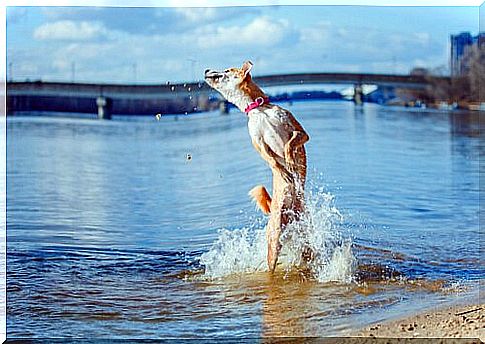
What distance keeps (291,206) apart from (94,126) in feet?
3.66

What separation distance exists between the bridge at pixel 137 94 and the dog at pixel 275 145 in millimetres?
178

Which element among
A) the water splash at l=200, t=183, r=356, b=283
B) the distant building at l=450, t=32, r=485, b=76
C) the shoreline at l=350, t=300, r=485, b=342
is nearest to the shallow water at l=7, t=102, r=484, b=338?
the water splash at l=200, t=183, r=356, b=283

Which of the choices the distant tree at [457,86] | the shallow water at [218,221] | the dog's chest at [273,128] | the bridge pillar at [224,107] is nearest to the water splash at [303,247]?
the shallow water at [218,221]

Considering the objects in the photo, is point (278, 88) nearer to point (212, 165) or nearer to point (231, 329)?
point (212, 165)

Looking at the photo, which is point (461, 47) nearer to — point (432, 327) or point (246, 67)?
point (246, 67)

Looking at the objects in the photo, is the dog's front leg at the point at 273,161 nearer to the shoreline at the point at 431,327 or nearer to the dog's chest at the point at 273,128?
the dog's chest at the point at 273,128

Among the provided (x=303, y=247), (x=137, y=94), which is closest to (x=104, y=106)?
(x=137, y=94)

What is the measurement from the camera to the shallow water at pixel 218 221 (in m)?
4.20

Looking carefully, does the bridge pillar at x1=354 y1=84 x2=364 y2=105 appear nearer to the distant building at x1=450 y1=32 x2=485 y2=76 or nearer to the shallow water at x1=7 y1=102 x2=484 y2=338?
the shallow water at x1=7 y1=102 x2=484 y2=338

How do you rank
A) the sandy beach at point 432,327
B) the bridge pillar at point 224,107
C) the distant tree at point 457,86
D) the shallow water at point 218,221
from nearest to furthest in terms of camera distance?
1. the sandy beach at point 432,327
2. the shallow water at point 218,221
3. the bridge pillar at point 224,107
4. the distant tree at point 457,86

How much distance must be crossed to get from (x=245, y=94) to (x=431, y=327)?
53.9 inches

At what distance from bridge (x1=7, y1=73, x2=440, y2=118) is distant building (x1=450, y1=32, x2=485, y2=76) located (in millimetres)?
162

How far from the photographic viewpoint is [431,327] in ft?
13.1

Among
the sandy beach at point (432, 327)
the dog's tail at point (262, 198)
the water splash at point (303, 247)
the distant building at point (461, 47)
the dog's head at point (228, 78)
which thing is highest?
the distant building at point (461, 47)
